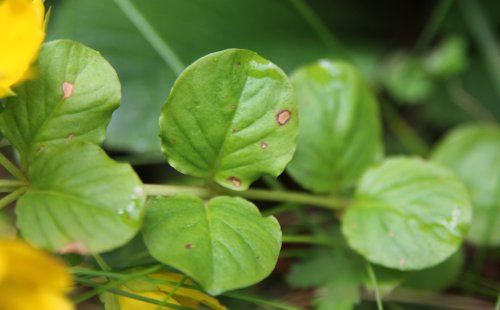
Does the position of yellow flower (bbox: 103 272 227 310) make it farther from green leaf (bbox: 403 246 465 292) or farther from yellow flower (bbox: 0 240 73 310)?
green leaf (bbox: 403 246 465 292)

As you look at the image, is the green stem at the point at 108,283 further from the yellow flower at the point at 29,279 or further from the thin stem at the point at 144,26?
the thin stem at the point at 144,26

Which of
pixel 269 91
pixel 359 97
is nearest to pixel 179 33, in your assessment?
pixel 359 97

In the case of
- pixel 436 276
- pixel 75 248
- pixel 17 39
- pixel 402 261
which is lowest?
pixel 436 276

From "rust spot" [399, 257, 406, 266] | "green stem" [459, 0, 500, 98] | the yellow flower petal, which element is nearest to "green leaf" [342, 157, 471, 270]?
"rust spot" [399, 257, 406, 266]

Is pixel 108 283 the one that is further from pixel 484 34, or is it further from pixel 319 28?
pixel 484 34

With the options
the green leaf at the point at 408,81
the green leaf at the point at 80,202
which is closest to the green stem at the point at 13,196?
the green leaf at the point at 80,202

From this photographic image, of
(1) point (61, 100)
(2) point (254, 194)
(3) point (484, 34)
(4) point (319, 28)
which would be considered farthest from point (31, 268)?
(3) point (484, 34)
